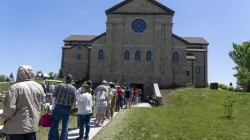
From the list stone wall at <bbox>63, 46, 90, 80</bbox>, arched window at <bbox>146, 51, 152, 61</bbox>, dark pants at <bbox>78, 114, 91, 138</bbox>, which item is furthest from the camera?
stone wall at <bbox>63, 46, 90, 80</bbox>

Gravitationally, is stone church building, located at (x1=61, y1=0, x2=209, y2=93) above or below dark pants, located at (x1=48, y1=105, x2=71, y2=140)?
above

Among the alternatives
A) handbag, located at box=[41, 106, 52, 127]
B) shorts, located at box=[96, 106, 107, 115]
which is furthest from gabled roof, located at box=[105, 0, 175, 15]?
handbag, located at box=[41, 106, 52, 127]

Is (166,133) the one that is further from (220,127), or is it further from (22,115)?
(22,115)

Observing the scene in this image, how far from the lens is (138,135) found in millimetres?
9398

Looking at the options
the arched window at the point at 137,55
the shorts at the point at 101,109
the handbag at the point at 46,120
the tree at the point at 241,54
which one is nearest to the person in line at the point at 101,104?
the shorts at the point at 101,109

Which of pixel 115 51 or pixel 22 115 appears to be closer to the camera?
pixel 22 115

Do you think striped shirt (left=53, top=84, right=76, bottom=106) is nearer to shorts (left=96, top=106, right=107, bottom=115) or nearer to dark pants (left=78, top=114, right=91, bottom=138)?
dark pants (left=78, top=114, right=91, bottom=138)

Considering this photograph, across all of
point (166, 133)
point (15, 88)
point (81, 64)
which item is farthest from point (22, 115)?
point (81, 64)

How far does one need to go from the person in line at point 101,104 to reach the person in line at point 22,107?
6.37m

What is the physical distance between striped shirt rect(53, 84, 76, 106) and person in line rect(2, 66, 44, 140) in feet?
8.60

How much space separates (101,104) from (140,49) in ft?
95.7

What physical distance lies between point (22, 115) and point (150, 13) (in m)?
36.8

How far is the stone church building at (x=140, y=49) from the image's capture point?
129ft

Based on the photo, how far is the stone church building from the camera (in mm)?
39219
